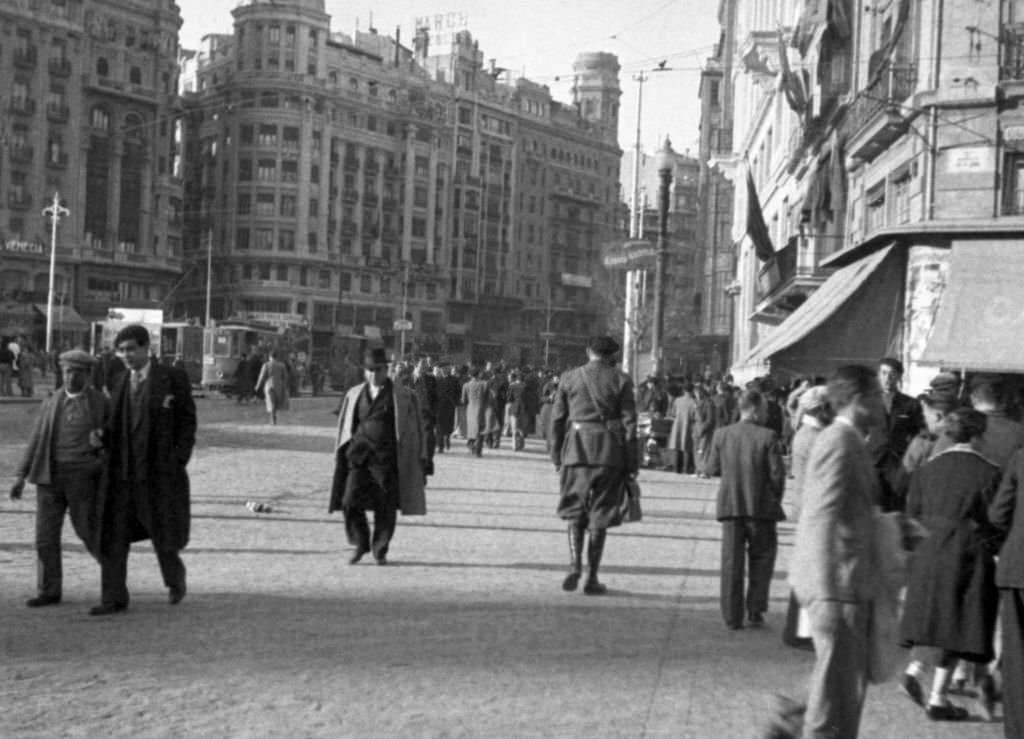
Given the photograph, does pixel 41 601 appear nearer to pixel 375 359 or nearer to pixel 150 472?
pixel 150 472

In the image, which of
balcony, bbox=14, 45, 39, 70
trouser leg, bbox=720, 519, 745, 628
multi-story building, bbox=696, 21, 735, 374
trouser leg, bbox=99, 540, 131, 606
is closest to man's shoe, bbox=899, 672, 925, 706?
trouser leg, bbox=720, 519, 745, 628

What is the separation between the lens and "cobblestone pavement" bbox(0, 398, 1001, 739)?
19.4 ft

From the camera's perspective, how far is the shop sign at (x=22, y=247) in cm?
7256

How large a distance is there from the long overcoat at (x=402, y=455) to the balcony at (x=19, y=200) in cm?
6872

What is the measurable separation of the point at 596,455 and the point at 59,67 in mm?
74697

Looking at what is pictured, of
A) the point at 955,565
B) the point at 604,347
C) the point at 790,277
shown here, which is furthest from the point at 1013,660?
the point at 790,277

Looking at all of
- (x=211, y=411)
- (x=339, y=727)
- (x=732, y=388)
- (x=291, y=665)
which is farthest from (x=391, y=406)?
(x=211, y=411)

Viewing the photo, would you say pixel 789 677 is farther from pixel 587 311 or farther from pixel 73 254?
pixel 587 311

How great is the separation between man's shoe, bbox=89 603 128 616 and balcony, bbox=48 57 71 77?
245 feet

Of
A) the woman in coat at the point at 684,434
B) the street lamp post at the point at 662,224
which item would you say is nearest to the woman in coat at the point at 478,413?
the woman in coat at the point at 684,434

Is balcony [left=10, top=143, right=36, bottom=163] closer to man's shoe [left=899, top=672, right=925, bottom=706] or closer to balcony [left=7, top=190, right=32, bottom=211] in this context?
balcony [left=7, top=190, right=32, bottom=211]

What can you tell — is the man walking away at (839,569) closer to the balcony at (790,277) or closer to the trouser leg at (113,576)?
the trouser leg at (113,576)

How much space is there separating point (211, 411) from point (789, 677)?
31.8 meters

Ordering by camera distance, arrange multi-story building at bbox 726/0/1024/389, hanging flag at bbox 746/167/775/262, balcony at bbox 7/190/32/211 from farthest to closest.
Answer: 1. balcony at bbox 7/190/32/211
2. hanging flag at bbox 746/167/775/262
3. multi-story building at bbox 726/0/1024/389
